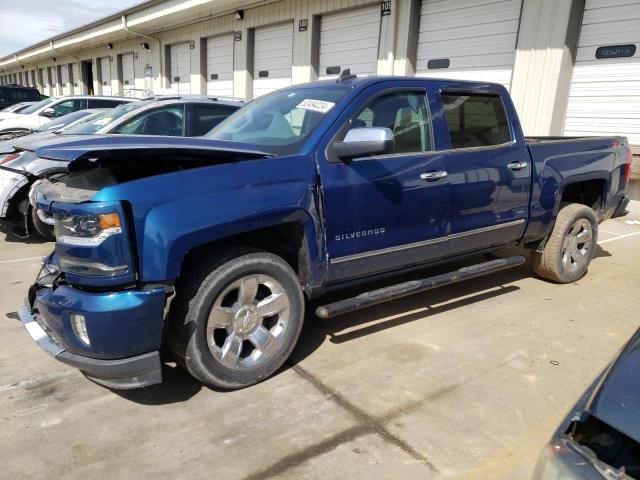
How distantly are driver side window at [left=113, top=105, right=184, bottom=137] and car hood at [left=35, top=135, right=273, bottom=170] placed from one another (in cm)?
435

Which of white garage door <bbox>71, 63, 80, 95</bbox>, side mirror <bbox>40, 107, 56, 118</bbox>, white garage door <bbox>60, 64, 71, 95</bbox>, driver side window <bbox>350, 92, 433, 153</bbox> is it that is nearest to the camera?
driver side window <bbox>350, 92, 433, 153</bbox>

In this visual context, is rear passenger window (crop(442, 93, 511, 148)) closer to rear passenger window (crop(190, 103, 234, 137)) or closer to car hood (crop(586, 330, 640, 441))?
car hood (crop(586, 330, 640, 441))

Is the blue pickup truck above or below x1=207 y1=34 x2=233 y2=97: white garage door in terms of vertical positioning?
below

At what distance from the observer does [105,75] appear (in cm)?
2991

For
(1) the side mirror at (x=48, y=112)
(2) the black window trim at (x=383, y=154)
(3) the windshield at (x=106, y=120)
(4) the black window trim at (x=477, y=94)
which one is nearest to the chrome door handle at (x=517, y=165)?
(4) the black window trim at (x=477, y=94)

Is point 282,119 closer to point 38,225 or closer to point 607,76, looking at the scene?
point 38,225

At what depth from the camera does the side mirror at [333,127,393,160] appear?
322 centimetres

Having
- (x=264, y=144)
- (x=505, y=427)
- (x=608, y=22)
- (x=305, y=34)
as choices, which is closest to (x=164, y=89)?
(x=305, y=34)

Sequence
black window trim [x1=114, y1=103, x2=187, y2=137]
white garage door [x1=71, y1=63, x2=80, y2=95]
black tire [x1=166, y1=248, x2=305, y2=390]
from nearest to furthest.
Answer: black tire [x1=166, y1=248, x2=305, y2=390]
black window trim [x1=114, y1=103, x2=187, y2=137]
white garage door [x1=71, y1=63, x2=80, y2=95]

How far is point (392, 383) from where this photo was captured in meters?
3.25

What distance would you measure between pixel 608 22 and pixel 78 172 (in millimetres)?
9706

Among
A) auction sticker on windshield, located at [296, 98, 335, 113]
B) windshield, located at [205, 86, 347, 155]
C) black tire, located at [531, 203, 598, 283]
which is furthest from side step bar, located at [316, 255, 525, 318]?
auction sticker on windshield, located at [296, 98, 335, 113]

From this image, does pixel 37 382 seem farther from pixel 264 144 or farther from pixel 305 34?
pixel 305 34

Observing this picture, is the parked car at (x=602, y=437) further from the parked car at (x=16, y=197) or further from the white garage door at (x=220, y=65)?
the white garage door at (x=220, y=65)
